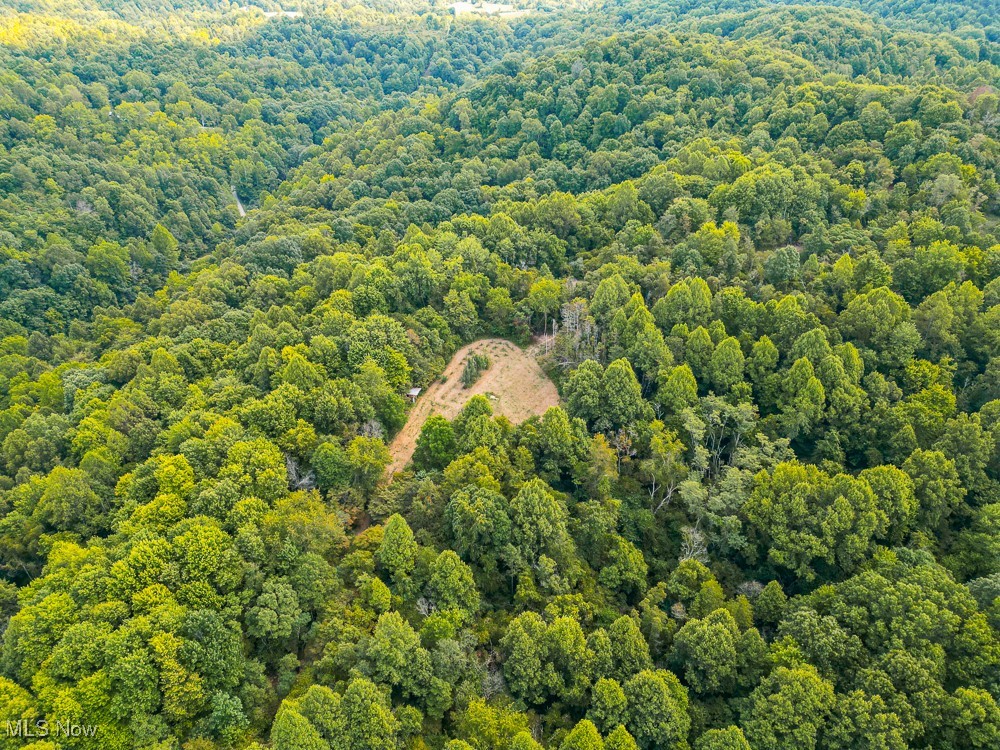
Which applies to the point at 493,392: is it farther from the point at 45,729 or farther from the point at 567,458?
the point at 45,729

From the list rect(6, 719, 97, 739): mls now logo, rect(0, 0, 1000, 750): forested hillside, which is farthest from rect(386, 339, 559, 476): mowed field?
rect(6, 719, 97, 739): mls now logo

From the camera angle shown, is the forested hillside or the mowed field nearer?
the forested hillside

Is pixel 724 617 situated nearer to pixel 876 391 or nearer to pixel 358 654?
pixel 358 654

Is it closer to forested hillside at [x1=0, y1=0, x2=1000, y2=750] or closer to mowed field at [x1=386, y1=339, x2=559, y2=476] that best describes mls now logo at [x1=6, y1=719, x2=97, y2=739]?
forested hillside at [x1=0, y1=0, x2=1000, y2=750]

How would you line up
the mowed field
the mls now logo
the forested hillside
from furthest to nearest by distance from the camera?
the mowed field < the forested hillside < the mls now logo

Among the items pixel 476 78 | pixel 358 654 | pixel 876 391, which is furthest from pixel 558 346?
pixel 476 78

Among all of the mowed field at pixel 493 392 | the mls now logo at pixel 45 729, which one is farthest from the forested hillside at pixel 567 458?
the mowed field at pixel 493 392
